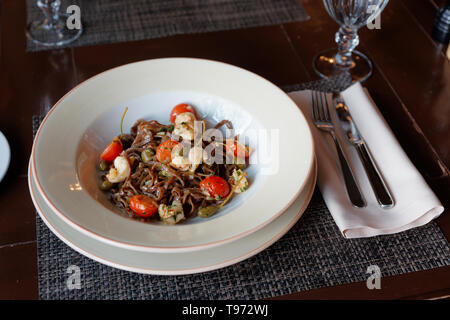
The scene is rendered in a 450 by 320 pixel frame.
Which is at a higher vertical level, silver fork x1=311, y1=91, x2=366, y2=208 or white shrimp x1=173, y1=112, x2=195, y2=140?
white shrimp x1=173, y1=112, x2=195, y2=140

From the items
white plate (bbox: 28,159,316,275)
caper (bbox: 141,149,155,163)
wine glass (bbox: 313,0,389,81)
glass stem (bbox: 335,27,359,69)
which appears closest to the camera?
white plate (bbox: 28,159,316,275)

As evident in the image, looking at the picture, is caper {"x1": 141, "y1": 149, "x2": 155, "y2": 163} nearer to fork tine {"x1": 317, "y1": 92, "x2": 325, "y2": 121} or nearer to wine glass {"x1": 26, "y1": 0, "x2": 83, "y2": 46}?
fork tine {"x1": 317, "y1": 92, "x2": 325, "y2": 121}

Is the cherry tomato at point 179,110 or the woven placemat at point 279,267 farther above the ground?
the cherry tomato at point 179,110

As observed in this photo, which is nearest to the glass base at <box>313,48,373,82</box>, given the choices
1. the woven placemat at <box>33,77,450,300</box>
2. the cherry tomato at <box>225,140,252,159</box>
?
the cherry tomato at <box>225,140,252,159</box>

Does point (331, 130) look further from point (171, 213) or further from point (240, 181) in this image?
point (171, 213)

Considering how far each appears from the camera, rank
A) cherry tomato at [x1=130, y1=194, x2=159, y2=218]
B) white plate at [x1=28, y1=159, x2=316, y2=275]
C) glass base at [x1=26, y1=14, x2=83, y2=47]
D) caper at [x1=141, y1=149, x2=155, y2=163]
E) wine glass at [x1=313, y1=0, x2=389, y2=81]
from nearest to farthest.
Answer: white plate at [x1=28, y1=159, x2=316, y2=275]
cherry tomato at [x1=130, y1=194, x2=159, y2=218]
caper at [x1=141, y1=149, x2=155, y2=163]
wine glass at [x1=313, y1=0, x2=389, y2=81]
glass base at [x1=26, y1=14, x2=83, y2=47]

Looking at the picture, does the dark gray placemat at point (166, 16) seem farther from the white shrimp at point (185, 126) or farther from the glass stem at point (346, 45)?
the white shrimp at point (185, 126)

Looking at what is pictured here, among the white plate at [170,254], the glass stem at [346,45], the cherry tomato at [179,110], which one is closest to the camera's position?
the white plate at [170,254]
